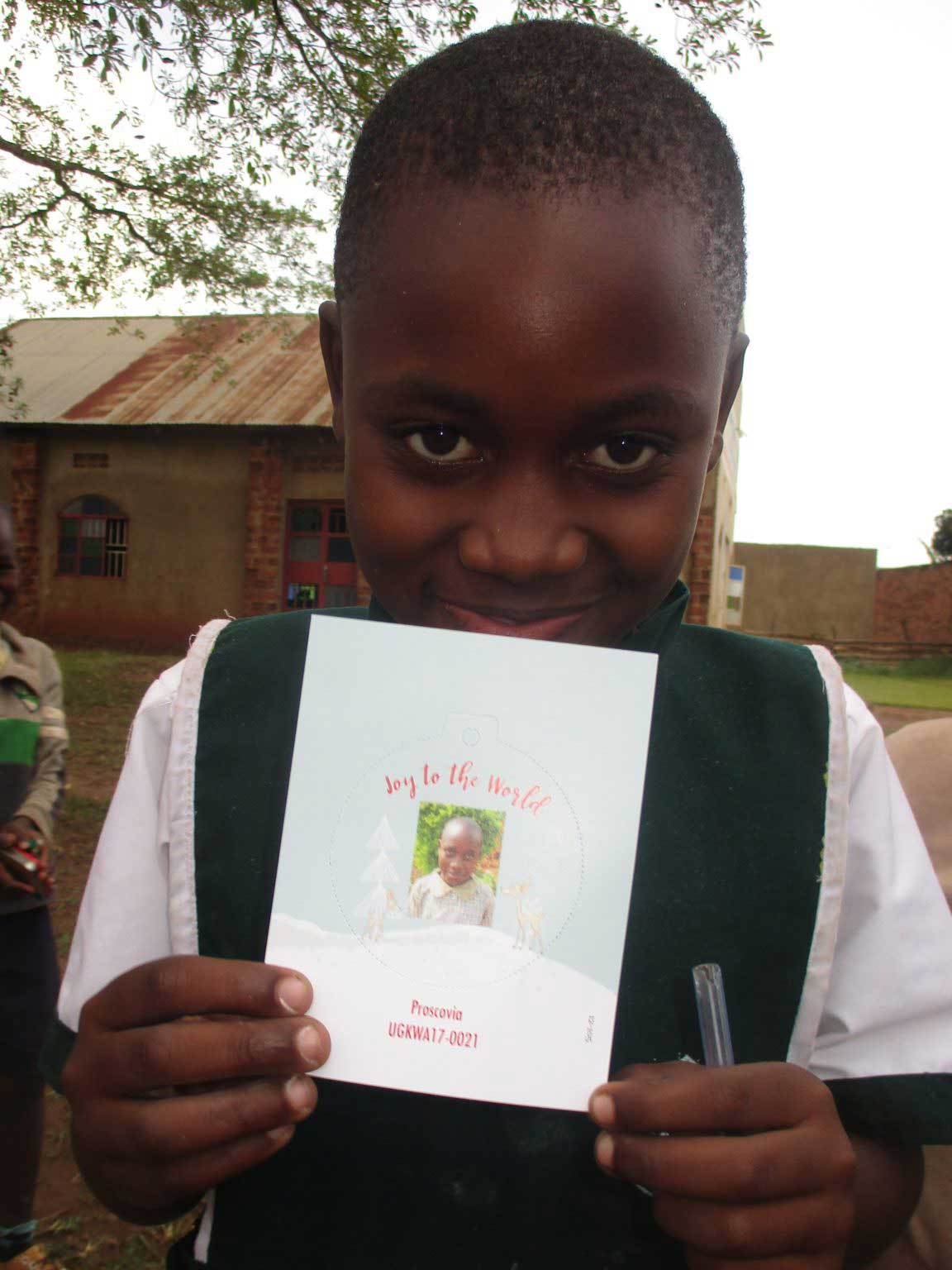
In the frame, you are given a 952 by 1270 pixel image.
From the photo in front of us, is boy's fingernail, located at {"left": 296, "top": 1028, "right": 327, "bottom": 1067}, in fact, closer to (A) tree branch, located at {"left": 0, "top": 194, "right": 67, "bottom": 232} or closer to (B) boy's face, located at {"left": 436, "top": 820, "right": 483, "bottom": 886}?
(B) boy's face, located at {"left": 436, "top": 820, "right": 483, "bottom": 886}

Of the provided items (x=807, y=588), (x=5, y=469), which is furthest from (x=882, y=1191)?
A: (x=807, y=588)

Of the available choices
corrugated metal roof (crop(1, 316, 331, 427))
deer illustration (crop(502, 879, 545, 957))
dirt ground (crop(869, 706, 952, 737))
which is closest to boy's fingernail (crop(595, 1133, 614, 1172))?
deer illustration (crop(502, 879, 545, 957))

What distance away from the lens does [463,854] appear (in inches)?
27.4

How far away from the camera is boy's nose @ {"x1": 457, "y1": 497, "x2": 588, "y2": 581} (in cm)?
74

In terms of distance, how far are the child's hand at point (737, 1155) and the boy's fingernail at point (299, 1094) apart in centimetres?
19

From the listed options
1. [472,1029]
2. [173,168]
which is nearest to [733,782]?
[472,1029]

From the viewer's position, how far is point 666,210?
2.51 ft

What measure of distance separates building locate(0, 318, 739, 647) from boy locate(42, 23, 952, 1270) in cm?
1059

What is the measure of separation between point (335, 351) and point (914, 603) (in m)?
23.1

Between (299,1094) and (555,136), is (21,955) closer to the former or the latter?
(299,1094)

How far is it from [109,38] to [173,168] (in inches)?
73.5

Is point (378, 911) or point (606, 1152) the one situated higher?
point (378, 911)

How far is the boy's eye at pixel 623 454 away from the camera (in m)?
0.76

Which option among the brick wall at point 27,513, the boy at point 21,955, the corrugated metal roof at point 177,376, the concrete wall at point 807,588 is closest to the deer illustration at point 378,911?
the boy at point 21,955
